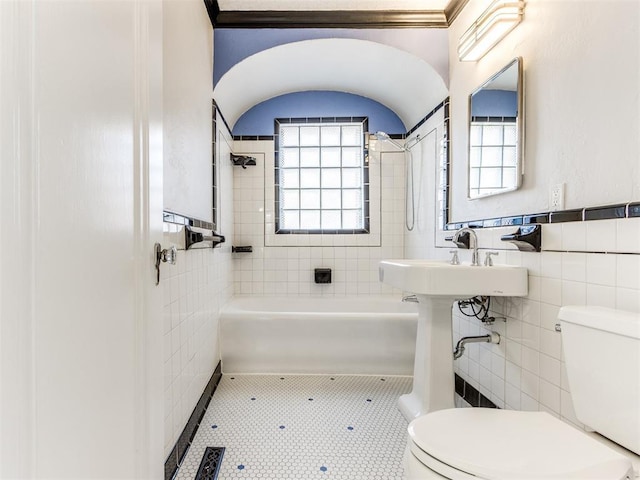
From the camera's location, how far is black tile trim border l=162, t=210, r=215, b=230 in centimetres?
134

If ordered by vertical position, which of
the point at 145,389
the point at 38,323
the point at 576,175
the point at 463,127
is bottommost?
the point at 145,389

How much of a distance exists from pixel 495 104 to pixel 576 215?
33.3 inches

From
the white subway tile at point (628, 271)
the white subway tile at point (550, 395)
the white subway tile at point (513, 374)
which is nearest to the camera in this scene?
the white subway tile at point (628, 271)

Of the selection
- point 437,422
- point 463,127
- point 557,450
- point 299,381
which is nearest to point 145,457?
point 437,422

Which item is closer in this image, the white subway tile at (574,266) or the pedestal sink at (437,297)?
the white subway tile at (574,266)

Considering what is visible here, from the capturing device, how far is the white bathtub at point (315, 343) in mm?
2408

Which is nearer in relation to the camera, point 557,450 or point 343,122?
point 557,450

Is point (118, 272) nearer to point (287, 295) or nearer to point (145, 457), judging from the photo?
point (145, 457)

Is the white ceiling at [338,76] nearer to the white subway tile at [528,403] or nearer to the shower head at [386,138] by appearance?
the shower head at [386,138]

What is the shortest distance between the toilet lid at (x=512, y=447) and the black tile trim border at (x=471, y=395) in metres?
0.84

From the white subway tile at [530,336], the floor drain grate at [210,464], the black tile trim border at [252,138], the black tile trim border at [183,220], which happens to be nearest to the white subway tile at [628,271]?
the white subway tile at [530,336]

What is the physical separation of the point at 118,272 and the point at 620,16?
169 cm

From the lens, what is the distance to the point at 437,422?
104cm

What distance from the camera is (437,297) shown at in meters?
1.69
